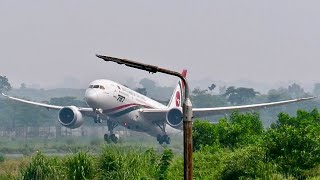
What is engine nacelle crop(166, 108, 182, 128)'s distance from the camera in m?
95.7

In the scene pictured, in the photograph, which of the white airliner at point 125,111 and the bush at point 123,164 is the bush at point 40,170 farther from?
the white airliner at point 125,111

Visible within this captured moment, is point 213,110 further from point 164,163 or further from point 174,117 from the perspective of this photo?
point 164,163

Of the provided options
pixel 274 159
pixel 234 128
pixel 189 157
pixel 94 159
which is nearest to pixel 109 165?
pixel 94 159

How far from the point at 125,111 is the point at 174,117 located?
6830 millimetres

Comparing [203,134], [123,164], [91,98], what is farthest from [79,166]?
[91,98]

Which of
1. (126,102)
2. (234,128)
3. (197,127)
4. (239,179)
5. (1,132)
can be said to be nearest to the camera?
(239,179)

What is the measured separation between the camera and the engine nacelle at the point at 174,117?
3767 inches

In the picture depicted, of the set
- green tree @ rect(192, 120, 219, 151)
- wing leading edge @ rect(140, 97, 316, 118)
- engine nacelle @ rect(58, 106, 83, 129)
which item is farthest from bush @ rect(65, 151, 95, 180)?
engine nacelle @ rect(58, 106, 83, 129)

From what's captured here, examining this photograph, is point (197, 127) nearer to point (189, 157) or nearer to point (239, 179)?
point (239, 179)

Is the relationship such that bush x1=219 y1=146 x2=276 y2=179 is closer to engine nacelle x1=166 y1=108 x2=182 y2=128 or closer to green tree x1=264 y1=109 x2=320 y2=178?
green tree x1=264 y1=109 x2=320 y2=178

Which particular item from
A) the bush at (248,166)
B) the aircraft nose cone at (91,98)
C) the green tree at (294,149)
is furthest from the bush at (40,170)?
the aircraft nose cone at (91,98)

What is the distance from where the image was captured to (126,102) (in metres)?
96.6

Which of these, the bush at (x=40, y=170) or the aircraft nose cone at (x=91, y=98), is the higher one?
the aircraft nose cone at (x=91, y=98)

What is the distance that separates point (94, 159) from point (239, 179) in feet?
29.9
